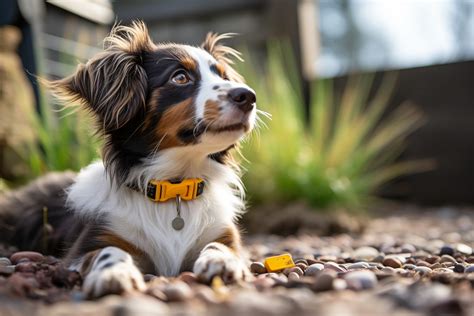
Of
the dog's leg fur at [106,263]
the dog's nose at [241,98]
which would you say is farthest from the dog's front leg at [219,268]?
the dog's nose at [241,98]

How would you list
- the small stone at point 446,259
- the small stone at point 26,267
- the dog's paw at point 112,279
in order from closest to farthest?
the dog's paw at point 112,279, the small stone at point 26,267, the small stone at point 446,259

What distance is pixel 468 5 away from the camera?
12508mm

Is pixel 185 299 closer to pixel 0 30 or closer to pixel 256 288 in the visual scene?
pixel 256 288

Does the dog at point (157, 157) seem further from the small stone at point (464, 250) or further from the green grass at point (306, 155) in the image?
the green grass at point (306, 155)

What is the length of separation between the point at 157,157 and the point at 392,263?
132 cm

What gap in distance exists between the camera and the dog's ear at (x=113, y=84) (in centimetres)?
286

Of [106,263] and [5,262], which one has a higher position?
[106,263]

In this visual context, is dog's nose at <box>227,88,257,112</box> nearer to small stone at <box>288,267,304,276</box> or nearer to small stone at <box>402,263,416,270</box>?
small stone at <box>288,267,304,276</box>

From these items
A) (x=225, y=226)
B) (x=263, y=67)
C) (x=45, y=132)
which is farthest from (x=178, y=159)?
(x=263, y=67)

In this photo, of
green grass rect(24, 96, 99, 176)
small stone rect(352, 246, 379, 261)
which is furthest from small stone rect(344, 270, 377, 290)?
green grass rect(24, 96, 99, 176)

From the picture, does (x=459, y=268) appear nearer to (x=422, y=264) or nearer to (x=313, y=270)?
(x=422, y=264)

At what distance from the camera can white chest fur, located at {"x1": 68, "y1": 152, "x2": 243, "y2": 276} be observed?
2725 millimetres

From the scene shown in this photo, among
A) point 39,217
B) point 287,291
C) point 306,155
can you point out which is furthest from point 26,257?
point 306,155

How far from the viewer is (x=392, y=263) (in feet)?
9.75
